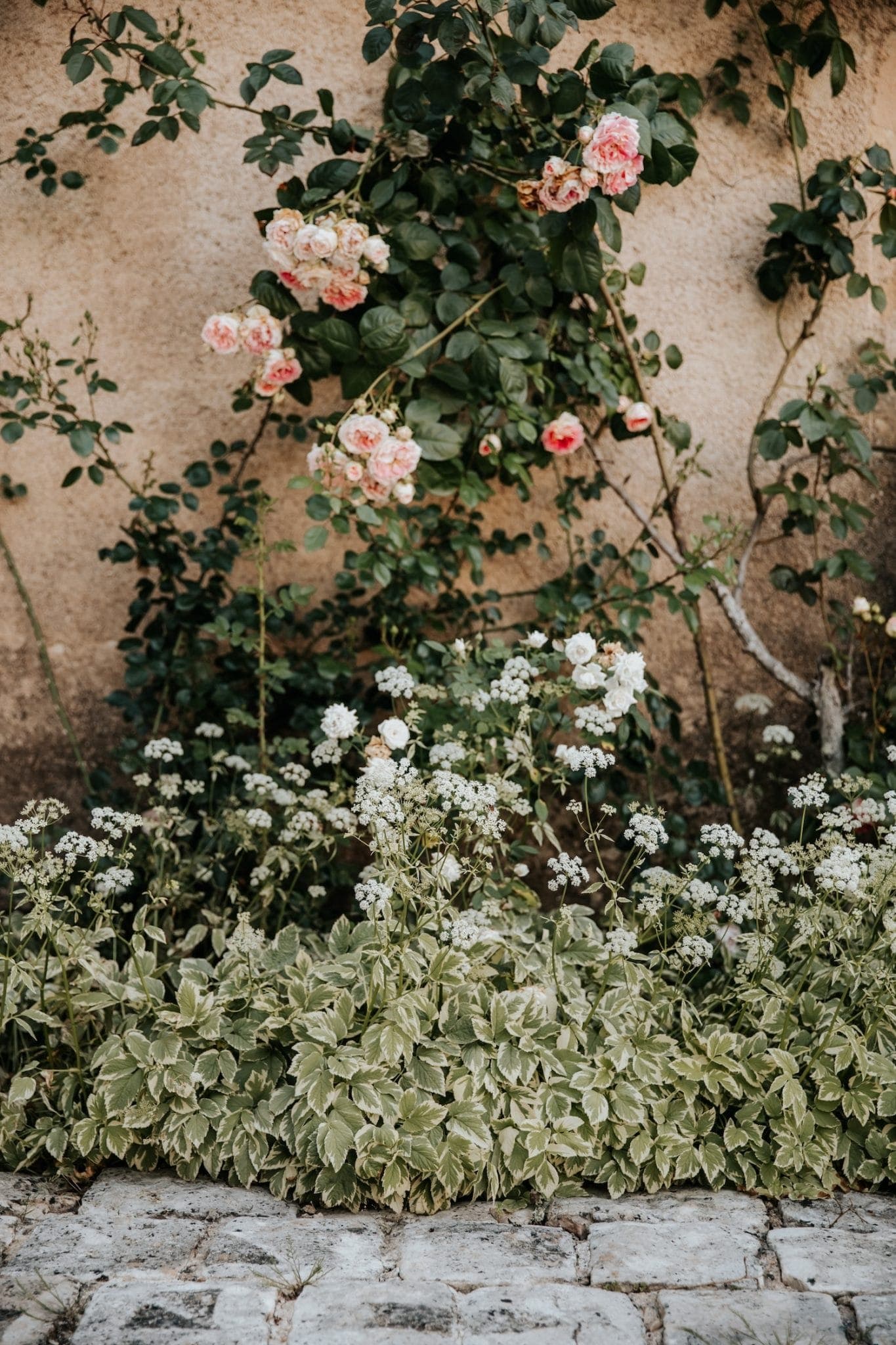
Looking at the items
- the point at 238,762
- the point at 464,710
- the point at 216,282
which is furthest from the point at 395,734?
the point at 216,282

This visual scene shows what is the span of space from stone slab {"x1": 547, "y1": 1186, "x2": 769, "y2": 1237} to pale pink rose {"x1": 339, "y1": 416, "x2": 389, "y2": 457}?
67.5 inches

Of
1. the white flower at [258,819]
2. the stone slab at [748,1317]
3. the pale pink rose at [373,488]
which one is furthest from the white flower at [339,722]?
→ the stone slab at [748,1317]

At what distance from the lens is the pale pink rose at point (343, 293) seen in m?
2.76

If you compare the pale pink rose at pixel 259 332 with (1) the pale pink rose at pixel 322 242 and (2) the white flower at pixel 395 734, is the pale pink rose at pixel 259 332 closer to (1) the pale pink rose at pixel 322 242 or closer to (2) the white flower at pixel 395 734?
(1) the pale pink rose at pixel 322 242

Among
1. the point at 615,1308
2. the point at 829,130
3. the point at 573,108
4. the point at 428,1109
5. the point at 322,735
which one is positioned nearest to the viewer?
the point at 615,1308

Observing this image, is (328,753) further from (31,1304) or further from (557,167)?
(557,167)

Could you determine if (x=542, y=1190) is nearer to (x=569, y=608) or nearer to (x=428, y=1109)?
(x=428, y=1109)

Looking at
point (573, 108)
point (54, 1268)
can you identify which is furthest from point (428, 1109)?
point (573, 108)

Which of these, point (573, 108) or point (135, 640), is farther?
point (135, 640)

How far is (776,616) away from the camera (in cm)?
348

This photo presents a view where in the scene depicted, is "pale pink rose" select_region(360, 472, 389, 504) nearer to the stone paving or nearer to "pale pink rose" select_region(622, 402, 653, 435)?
"pale pink rose" select_region(622, 402, 653, 435)

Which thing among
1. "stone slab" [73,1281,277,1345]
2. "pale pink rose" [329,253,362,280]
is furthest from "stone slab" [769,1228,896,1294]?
"pale pink rose" [329,253,362,280]

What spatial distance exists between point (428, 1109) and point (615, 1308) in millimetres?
469

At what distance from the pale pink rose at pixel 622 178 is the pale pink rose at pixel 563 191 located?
5 centimetres
